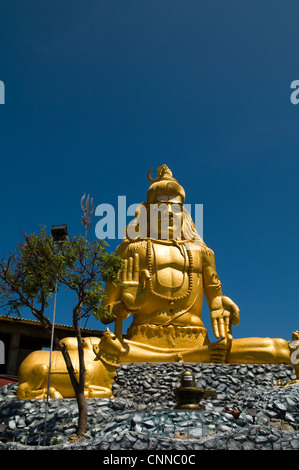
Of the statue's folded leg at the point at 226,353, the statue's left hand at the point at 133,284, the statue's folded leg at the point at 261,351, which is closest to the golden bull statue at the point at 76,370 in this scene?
the statue's folded leg at the point at 226,353

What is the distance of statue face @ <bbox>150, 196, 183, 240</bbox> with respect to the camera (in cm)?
1391

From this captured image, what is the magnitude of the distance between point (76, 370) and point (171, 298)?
336cm

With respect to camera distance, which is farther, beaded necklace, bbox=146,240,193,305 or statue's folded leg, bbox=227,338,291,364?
beaded necklace, bbox=146,240,193,305

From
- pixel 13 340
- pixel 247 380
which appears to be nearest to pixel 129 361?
pixel 247 380

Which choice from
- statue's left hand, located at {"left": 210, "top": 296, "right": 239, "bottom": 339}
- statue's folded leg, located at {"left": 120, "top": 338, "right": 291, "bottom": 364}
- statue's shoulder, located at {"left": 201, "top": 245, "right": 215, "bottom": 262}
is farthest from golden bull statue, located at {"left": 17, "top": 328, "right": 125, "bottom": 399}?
statue's shoulder, located at {"left": 201, "top": 245, "right": 215, "bottom": 262}

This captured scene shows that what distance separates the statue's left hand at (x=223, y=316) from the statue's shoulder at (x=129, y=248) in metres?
2.47

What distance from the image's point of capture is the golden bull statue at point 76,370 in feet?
33.7

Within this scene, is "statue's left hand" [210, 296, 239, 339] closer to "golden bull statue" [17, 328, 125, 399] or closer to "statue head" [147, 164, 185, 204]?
"golden bull statue" [17, 328, 125, 399]

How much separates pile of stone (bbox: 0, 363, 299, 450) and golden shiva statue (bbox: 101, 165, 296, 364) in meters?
0.53

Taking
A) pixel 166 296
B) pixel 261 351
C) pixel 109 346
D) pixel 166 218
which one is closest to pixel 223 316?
pixel 261 351

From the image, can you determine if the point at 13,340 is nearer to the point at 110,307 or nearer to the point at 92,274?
the point at 110,307
